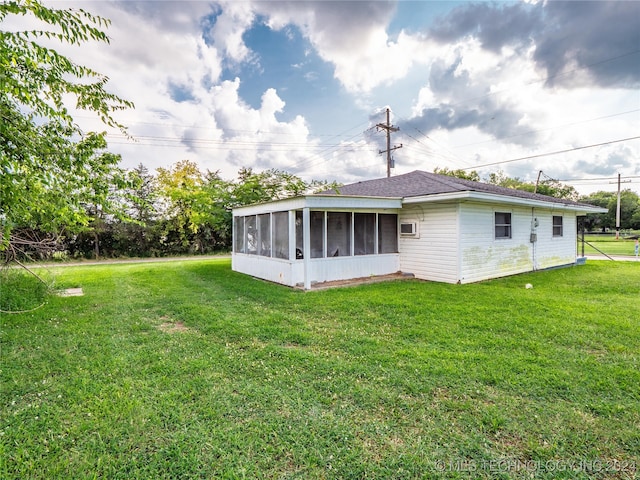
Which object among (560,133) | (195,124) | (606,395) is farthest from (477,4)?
(195,124)

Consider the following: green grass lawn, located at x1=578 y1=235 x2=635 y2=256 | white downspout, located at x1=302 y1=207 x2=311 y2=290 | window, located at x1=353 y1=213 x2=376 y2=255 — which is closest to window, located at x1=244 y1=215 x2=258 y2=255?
white downspout, located at x1=302 y1=207 x2=311 y2=290

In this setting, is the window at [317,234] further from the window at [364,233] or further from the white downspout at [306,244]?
the window at [364,233]

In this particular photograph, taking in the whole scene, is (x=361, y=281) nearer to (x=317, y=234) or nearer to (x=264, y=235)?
(x=317, y=234)

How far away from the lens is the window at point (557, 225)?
463 inches

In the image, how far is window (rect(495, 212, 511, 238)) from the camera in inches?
370

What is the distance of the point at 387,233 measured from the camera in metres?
9.52

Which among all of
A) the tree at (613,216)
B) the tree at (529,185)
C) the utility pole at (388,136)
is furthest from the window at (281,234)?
the tree at (613,216)

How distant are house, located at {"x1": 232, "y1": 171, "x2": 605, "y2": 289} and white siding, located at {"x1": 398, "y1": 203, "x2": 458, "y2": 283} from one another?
1.0 inches

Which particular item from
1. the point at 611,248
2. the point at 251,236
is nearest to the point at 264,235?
the point at 251,236

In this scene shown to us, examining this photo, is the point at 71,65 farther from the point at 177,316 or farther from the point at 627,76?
the point at 627,76

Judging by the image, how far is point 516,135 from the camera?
21.4m

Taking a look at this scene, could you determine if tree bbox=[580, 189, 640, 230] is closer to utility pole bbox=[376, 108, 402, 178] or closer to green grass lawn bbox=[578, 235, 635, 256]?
green grass lawn bbox=[578, 235, 635, 256]

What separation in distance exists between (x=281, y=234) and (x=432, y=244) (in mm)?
4220

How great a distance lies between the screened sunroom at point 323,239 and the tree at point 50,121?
182 inches
